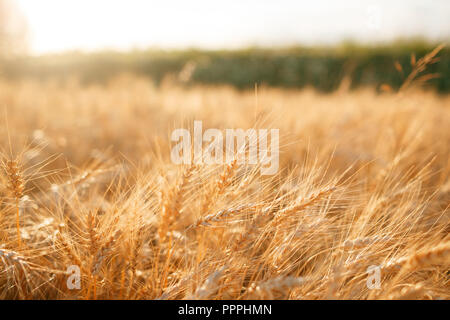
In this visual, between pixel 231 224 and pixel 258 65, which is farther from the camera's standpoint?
pixel 258 65

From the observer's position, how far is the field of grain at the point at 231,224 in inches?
28.7

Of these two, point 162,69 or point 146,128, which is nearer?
point 146,128

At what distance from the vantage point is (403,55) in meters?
8.00

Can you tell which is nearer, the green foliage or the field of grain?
the field of grain

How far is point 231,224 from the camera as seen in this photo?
Answer: 0.92 m

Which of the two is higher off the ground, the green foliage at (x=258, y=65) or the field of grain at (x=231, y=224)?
the green foliage at (x=258, y=65)

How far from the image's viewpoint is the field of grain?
0.73 meters

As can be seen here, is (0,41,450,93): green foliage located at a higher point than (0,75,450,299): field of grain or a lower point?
higher

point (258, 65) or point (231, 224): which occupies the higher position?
point (258, 65)
